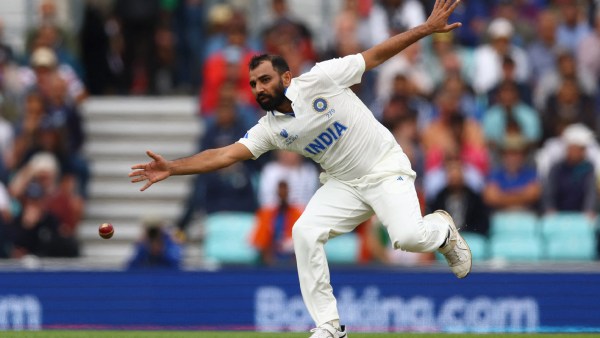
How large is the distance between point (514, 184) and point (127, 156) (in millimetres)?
5045

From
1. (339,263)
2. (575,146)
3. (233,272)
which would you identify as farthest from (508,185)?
(233,272)

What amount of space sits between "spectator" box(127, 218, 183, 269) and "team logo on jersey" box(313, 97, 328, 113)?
15.6ft

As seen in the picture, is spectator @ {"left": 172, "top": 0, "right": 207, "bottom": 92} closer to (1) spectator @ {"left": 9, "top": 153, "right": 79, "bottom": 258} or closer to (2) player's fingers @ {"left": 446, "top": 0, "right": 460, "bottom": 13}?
(1) spectator @ {"left": 9, "top": 153, "right": 79, "bottom": 258}

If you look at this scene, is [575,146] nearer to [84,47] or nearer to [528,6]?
[528,6]

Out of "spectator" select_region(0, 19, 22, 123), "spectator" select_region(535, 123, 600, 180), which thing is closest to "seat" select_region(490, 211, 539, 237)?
"spectator" select_region(535, 123, 600, 180)

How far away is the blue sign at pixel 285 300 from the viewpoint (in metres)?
14.2

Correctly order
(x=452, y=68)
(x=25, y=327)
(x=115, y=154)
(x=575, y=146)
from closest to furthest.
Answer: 1. (x=25, y=327)
2. (x=575, y=146)
3. (x=452, y=68)
4. (x=115, y=154)

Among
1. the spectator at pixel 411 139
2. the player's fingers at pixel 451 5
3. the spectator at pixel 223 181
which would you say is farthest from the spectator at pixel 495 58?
the player's fingers at pixel 451 5

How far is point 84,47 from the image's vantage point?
1852cm

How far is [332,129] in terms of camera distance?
10.6 meters

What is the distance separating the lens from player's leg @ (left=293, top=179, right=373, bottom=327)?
34.3ft

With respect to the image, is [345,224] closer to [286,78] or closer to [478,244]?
[286,78]

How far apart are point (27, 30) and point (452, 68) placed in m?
5.44

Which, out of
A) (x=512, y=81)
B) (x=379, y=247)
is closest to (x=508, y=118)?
(x=512, y=81)
